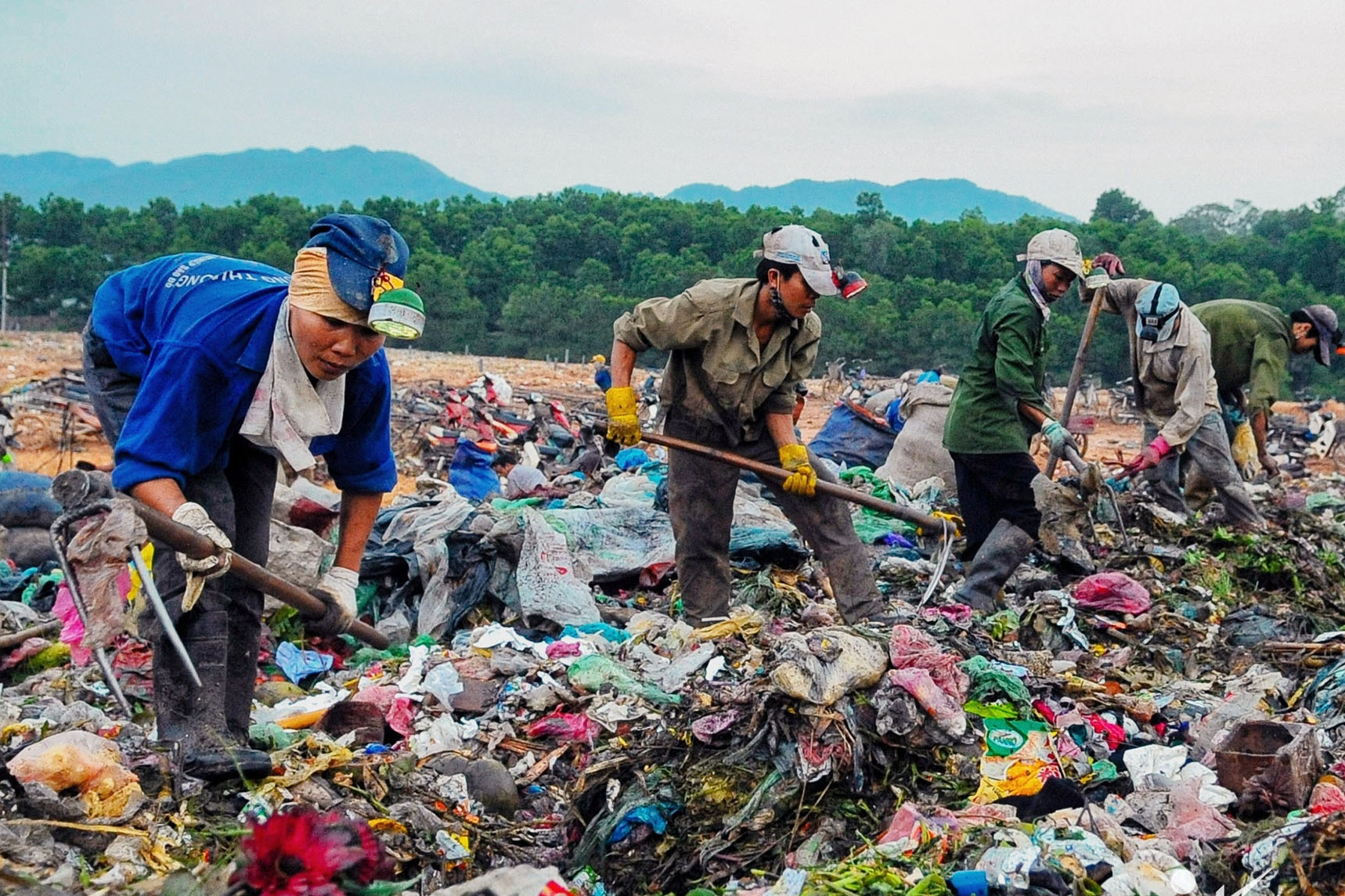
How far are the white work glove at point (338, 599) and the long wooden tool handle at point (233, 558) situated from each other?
0.04 m

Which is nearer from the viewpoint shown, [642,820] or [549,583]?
[642,820]

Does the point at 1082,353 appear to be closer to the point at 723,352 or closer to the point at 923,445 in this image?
the point at 923,445

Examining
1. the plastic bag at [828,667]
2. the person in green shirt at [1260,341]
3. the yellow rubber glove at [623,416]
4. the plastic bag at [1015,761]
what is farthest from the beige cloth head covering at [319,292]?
the person in green shirt at [1260,341]

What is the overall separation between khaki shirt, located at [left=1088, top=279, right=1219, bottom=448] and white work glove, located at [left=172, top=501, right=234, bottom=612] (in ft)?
16.7

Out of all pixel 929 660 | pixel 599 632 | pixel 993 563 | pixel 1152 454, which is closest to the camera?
pixel 929 660

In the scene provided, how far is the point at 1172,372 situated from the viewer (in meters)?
6.36

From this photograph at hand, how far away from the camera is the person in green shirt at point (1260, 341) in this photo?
7031mm

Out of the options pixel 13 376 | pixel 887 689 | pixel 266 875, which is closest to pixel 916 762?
pixel 887 689

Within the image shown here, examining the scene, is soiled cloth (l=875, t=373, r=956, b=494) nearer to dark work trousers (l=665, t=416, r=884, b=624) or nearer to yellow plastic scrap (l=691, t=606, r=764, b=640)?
dark work trousers (l=665, t=416, r=884, b=624)

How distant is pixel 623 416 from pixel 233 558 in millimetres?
2016

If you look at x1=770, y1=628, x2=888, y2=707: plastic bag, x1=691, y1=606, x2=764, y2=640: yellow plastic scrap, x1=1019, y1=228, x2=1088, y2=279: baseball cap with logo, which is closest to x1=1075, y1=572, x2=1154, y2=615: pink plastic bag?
x1=1019, y1=228, x2=1088, y2=279: baseball cap with logo

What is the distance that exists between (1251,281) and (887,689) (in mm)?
25144

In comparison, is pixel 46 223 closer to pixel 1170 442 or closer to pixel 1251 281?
pixel 1251 281

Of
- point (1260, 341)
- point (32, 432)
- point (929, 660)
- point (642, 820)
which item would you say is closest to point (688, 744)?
point (642, 820)
